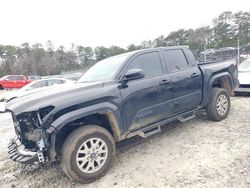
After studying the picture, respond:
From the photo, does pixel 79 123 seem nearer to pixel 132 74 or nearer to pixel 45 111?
pixel 45 111

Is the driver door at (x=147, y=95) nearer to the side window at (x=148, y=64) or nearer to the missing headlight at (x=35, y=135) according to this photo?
the side window at (x=148, y=64)

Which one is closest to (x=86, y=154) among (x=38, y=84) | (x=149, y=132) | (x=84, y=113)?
(x=84, y=113)

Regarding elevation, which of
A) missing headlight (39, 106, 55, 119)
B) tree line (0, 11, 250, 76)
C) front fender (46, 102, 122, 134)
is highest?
tree line (0, 11, 250, 76)

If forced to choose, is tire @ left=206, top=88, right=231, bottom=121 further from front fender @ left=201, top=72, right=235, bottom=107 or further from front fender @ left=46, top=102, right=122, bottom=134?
front fender @ left=46, top=102, right=122, bottom=134

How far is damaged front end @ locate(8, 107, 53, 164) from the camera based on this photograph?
264 centimetres

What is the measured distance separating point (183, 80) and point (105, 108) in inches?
72.9

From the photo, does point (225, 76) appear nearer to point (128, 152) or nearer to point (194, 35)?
point (128, 152)

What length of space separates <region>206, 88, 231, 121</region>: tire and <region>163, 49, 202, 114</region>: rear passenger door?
0.45 m

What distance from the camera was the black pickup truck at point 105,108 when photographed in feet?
8.90

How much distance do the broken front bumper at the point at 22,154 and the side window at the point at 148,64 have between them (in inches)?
77.6

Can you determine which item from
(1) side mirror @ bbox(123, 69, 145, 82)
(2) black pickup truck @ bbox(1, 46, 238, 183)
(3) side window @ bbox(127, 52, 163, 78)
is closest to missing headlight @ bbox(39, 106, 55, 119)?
(2) black pickup truck @ bbox(1, 46, 238, 183)

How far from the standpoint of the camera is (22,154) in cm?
283

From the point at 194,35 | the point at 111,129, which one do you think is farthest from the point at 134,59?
the point at 194,35

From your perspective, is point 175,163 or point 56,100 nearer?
point 56,100
